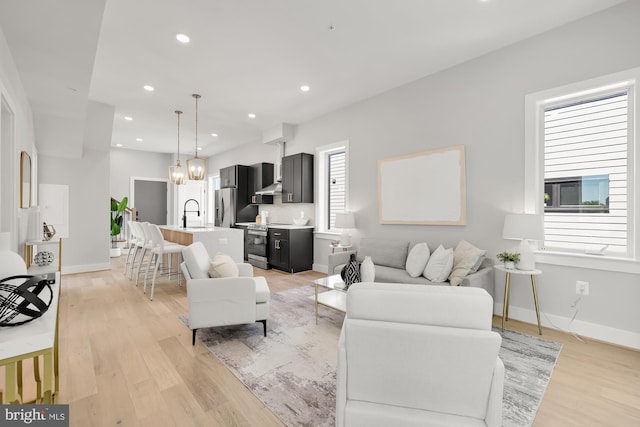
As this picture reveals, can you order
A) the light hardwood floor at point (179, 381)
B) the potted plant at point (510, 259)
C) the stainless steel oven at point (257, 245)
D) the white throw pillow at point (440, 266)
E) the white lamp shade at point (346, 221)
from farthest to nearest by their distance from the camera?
the stainless steel oven at point (257, 245), the white lamp shade at point (346, 221), the white throw pillow at point (440, 266), the potted plant at point (510, 259), the light hardwood floor at point (179, 381)

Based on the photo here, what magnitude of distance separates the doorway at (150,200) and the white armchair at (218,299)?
24.1 ft

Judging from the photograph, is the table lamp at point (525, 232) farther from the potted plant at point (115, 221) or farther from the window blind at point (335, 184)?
the potted plant at point (115, 221)

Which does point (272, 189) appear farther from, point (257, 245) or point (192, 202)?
point (192, 202)

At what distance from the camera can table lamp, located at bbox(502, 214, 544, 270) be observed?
2803 mm

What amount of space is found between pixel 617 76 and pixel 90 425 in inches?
186

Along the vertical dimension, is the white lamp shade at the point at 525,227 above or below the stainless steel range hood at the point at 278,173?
below

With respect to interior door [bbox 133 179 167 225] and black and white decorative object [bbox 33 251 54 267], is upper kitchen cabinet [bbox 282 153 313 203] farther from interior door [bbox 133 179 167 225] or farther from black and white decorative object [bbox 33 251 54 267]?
interior door [bbox 133 179 167 225]

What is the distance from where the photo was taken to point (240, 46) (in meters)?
3.21

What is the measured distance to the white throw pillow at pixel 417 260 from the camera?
11.5 feet

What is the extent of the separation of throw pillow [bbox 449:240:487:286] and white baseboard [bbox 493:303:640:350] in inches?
29.9

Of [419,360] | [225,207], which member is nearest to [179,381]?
[419,360]

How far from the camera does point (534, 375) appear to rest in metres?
2.17

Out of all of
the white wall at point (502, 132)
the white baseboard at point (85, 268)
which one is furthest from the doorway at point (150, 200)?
the white wall at point (502, 132)

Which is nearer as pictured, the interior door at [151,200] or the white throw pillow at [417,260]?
the white throw pillow at [417,260]
